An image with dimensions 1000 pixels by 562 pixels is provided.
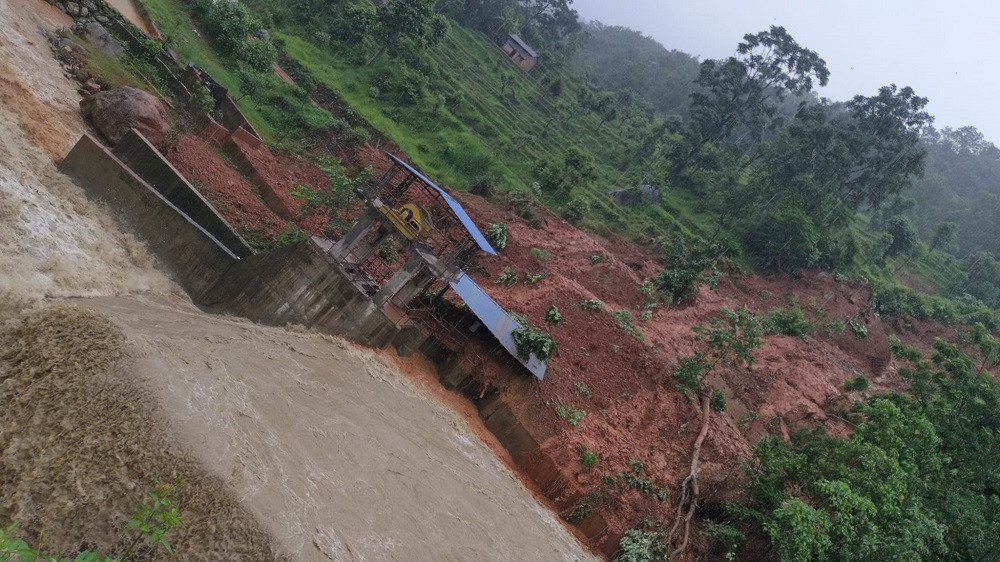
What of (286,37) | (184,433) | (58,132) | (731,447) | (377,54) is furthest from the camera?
(377,54)

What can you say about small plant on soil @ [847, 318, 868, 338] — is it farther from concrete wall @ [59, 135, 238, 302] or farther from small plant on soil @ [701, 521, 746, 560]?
concrete wall @ [59, 135, 238, 302]

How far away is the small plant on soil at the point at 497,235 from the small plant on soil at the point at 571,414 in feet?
33.0

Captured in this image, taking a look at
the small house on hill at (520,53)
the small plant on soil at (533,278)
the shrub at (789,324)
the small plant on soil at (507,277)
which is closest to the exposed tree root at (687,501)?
the small plant on soil at (533,278)

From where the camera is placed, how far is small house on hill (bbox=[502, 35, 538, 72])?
211ft

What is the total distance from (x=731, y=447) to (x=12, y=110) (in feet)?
76.9

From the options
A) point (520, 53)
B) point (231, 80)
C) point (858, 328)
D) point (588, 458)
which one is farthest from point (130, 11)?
point (520, 53)

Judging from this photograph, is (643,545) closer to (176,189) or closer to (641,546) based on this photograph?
(641,546)

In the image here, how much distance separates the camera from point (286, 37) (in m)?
37.2

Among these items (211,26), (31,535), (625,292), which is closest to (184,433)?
(31,535)

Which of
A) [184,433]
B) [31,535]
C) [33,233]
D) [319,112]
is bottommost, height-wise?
[33,233]

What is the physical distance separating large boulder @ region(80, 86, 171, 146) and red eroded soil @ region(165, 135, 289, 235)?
82 cm

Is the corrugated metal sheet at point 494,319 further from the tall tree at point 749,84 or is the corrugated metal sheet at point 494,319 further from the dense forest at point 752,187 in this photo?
the tall tree at point 749,84

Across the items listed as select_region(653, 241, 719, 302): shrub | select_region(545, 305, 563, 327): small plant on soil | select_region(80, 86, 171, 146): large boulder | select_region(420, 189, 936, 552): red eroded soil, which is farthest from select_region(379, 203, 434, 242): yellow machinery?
select_region(653, 241, 719, 302): shrub

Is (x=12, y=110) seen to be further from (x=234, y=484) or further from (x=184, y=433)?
(x=234, y=484)
